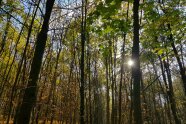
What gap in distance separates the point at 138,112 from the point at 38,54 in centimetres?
224

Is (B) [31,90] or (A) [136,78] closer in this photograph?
(B) [31,90]

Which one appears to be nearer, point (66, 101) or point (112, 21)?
point (112, 21)

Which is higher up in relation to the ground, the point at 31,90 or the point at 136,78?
the point at 136,78

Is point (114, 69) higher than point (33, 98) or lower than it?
higher

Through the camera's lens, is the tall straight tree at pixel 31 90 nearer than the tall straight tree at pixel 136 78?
Yes

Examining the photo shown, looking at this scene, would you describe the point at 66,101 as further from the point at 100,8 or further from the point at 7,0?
the point at 100,8

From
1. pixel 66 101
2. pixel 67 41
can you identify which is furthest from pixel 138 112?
pixel 67 41

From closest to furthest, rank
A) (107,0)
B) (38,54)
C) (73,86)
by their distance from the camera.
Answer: (107,0), (38,54), (73,86)

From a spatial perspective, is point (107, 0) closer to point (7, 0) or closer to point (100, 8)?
point (100, 8)

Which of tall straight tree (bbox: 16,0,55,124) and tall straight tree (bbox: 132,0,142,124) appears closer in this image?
tall straight tree (bbox: 16,0,55,124)

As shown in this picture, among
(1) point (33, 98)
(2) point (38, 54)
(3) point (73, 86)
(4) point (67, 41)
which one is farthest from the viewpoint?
(4) point (67, 41)

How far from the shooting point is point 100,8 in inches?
132

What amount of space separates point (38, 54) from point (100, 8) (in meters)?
1.62

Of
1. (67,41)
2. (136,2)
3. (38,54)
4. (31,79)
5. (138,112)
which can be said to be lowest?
(138,112)
